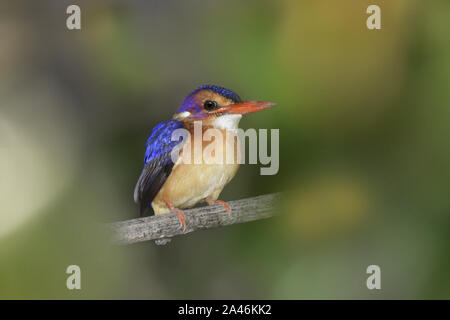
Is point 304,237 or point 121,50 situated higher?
point 121,50

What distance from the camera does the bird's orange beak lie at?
1163 millimetres

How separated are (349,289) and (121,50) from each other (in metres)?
0.88

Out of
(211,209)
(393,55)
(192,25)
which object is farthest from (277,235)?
(192,25)

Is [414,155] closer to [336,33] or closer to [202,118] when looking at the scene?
[336,33]

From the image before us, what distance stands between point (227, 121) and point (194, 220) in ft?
0.93

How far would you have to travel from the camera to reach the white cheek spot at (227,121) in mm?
1281

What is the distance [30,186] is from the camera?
1239 mm

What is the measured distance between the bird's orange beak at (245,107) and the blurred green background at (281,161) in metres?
0.02

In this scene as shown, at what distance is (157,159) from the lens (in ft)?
4.35

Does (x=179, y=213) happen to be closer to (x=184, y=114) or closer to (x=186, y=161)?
(x=186, y=161)

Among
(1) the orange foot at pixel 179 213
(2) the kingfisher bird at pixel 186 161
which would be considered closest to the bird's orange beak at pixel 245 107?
(2) the kingfisher bird at pixel 186 161

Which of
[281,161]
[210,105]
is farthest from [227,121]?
[281,161]

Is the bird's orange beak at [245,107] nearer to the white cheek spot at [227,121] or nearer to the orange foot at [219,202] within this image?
the white cheek spot at [227,121]

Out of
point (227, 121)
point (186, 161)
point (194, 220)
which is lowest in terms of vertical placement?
point (194, 220)
